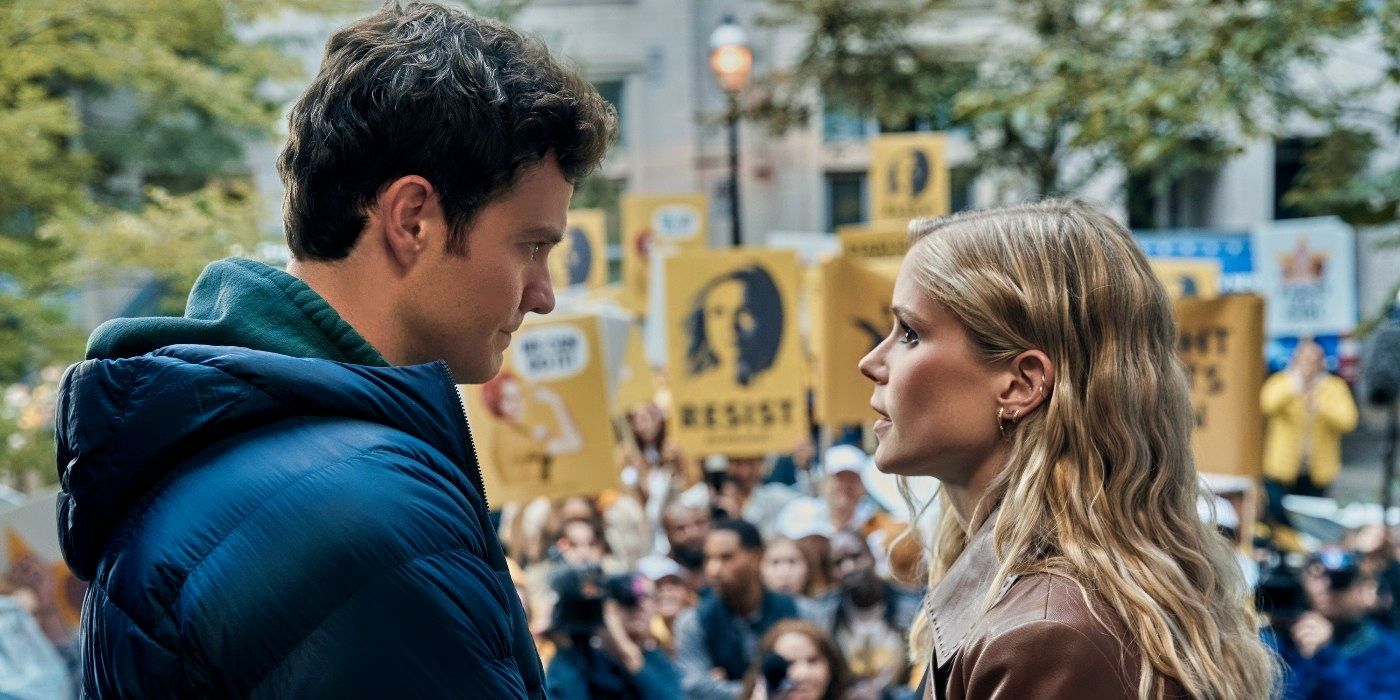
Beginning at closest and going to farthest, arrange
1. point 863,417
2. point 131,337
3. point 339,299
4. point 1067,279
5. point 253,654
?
point 253,654, point 131,337, point 339,299, point 1067,279, point 863,417

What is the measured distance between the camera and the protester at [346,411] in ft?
3.83

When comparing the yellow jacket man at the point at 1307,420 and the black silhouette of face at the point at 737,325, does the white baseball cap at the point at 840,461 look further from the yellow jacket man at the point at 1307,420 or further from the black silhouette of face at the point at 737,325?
the yellow jacket man at the point at 1307,420

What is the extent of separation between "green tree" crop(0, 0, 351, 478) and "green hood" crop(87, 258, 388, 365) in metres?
6.47

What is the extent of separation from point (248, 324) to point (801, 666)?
446cm

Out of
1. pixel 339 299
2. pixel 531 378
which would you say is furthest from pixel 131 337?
pixel 531 378

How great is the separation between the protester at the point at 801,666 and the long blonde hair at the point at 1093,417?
3601 millimetres

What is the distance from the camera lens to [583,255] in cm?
1490

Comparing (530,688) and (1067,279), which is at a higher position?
(1067,279)

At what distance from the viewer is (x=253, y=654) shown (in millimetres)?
1162

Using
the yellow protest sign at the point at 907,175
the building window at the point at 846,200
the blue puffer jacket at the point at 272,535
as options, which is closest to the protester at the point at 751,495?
the yellow protest sign at the point at 907,175

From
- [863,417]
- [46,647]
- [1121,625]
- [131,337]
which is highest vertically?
[131,337]

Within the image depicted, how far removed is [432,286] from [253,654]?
457mm

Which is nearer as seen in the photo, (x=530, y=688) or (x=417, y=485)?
(x=417, y=485)

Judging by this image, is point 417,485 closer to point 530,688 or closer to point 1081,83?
point 530,688
